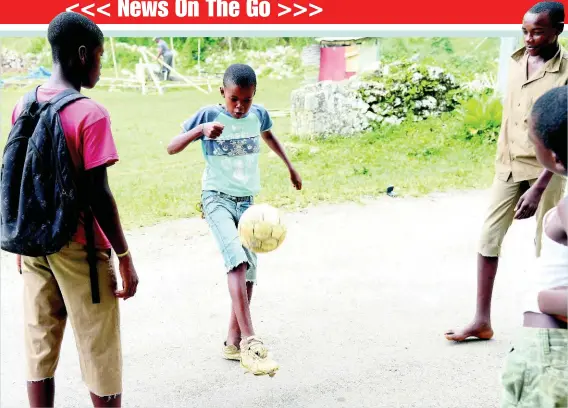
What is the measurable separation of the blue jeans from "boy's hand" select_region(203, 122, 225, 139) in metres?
0.38

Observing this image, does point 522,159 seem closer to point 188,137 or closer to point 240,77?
point 240,77

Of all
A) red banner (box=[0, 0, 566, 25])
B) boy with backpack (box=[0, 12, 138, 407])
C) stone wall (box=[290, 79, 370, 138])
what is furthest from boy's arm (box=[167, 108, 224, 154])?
stone wall (box=[290, 79, 370, 138])

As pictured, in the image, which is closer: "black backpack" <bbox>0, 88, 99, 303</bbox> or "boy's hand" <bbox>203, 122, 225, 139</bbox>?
"black backpack" <bbox>0, 88, 99, 303</bbox>

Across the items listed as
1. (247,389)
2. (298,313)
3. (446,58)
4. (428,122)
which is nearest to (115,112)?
(428,122)

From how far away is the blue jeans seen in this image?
3537 millimetres

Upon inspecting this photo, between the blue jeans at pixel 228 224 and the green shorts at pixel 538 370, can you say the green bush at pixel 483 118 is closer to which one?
the blue jeans at pixel 228 224

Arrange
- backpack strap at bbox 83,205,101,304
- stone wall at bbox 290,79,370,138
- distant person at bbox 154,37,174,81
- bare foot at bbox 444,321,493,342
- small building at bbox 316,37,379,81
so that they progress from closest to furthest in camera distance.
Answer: backpack strap at bbox 83,205,101,304, bare foot at bbox 444,321,493,342, stone wall at bbox 290,79,370,138, small building at bbox 316,37,379,81, distant person at bbox 154,37,174,81

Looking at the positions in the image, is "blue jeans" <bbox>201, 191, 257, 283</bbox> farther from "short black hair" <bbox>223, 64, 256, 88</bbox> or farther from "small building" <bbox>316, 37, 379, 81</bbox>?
"small building" <bbox>316, 37, 379, 81</bbox>

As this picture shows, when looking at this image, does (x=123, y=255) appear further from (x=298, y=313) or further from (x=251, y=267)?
(x=298, y=313)

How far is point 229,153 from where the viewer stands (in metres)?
3.64

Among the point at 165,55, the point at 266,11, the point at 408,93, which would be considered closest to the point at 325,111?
the point at 408,93

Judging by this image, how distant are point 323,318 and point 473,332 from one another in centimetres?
98

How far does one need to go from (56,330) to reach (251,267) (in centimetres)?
125

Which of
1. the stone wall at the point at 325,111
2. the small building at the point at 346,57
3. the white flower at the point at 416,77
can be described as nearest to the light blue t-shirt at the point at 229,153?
the stone wall at the point at 325,111
